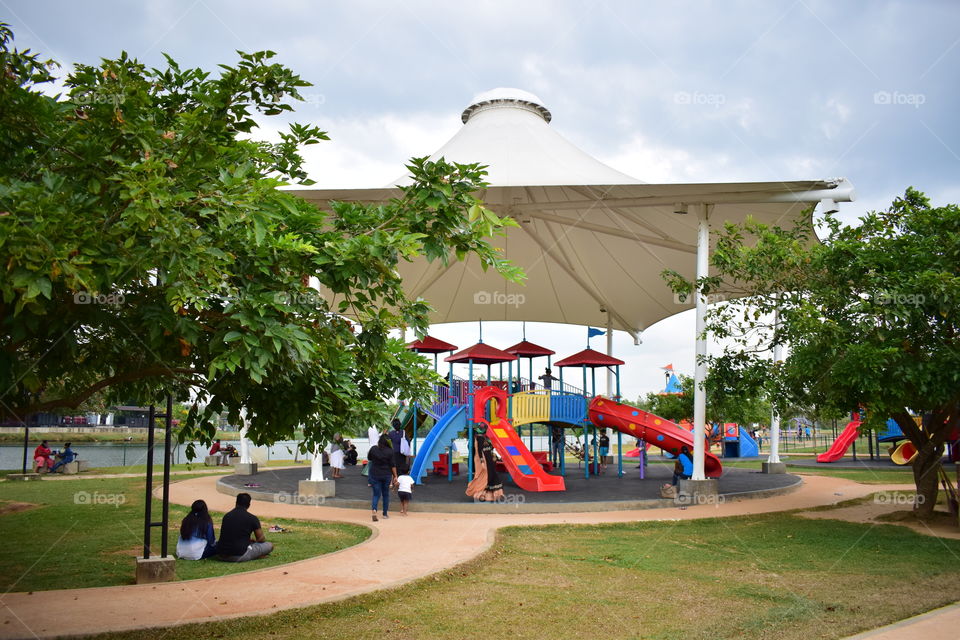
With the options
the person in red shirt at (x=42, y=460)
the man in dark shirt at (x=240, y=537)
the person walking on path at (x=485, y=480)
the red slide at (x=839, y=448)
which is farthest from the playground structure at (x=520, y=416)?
the red slide at (x=839, y=448)

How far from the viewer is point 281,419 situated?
18.5 ft

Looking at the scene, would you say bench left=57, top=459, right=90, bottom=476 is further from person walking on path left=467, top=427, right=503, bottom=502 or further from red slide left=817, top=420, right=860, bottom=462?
red slide left=817, top=420, right=860, bottom=462

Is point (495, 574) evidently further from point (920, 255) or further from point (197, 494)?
point (197, 494)

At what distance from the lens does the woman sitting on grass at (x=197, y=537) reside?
30.9ft

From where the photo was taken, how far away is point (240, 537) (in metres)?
9.33

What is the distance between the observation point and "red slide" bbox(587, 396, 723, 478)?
19469 mm

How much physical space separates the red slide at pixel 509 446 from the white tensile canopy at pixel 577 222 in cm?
355

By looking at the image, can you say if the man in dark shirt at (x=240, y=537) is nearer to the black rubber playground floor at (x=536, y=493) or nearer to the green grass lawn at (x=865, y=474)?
the black rubber playground floor at (x=536, y=493)

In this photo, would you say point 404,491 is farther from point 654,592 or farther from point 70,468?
point 70,468

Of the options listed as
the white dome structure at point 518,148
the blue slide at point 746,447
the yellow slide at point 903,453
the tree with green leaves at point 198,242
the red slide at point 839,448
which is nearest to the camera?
the tree with green leaves at point 198,242

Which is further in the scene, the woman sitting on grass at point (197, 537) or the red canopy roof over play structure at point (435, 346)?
the red canopy roof over play structure at point (435, 346)

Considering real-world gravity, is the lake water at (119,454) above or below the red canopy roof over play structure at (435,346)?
below

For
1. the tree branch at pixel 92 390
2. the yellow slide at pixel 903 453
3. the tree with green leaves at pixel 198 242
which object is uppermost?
the tree with green leaves at pixel 198 242

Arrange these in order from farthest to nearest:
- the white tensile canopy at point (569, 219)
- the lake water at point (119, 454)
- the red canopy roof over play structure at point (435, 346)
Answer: the lake water at point (119, 454) → the red canopy roof over play structure at point (435, 346) → the white tensile canopy at point (569, 219)
